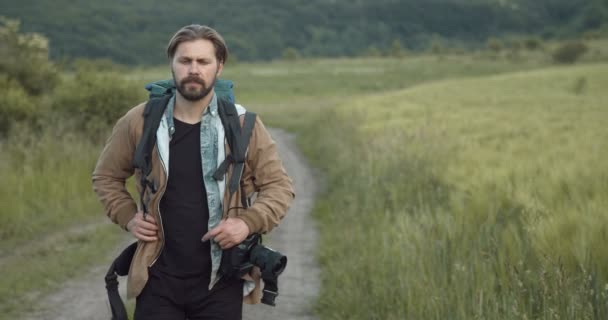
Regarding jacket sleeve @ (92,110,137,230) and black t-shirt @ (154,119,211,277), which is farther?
jacket sleeve @ (92,110,137,230)

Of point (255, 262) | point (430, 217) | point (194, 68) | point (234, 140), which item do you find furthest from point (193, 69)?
point (430, 217)

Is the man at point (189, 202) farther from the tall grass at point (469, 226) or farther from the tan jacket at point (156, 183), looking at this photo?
the tall grass at point (469, 226)

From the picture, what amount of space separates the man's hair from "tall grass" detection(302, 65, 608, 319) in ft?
6.81

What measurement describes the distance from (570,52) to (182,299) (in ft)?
256

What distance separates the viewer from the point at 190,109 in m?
3.47

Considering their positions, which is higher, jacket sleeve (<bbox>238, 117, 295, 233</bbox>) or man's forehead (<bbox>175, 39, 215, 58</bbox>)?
man's forehead (<bbox>175, 39, 215, 58</bbox>)

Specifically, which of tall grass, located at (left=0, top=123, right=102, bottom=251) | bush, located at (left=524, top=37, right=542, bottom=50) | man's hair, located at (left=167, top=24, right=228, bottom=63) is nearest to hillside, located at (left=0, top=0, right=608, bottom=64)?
bush, located at (left=524, top=37, right=542, bottom=50)

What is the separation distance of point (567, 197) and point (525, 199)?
38 centimetres

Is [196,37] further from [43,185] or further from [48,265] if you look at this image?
[43,185]

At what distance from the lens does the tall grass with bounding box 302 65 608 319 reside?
4.59 metres

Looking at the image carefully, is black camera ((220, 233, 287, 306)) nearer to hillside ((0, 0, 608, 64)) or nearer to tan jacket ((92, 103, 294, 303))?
tan jacket ((92, 103, 294, 303))

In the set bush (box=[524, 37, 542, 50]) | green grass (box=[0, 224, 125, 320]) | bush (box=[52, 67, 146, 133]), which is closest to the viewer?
green grass (box=[0, 224, 125, 320])

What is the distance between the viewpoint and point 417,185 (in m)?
9.82

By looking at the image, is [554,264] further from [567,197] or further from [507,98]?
[507,98]
